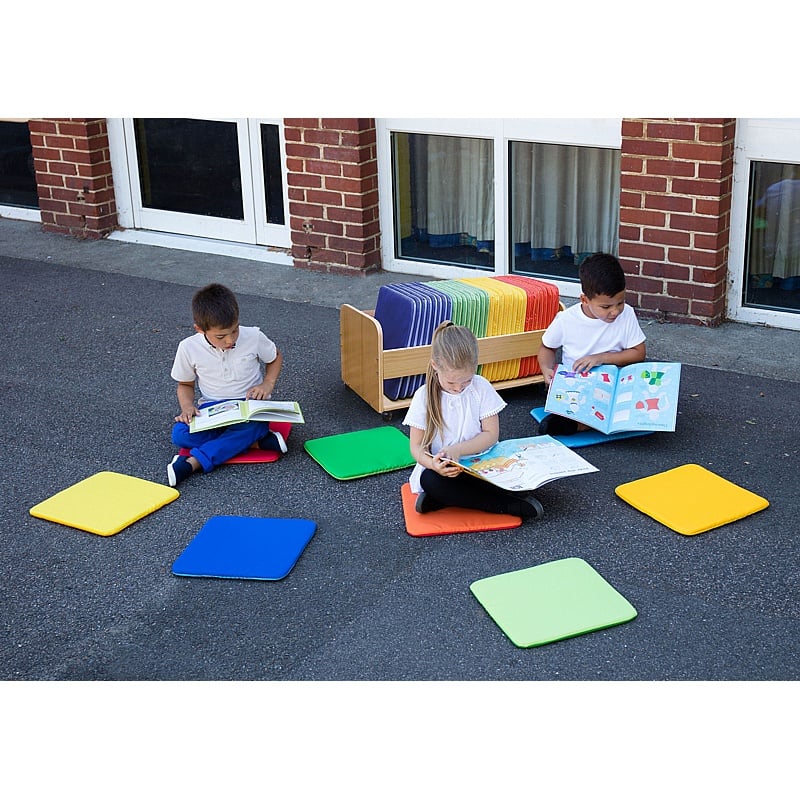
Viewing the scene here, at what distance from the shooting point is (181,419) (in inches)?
171

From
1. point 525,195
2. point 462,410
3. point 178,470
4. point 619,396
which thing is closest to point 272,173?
point 525,195

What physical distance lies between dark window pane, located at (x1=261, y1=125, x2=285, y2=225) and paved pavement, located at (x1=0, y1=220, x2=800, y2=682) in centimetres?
199

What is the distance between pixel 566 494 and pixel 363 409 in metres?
1.26

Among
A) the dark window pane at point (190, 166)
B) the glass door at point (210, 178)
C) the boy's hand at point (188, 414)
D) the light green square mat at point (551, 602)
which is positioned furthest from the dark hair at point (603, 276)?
the dark window pane at point (190, 166)

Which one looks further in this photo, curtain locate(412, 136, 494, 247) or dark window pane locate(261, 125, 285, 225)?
dark window pane locate(261, 125, 285, 225)

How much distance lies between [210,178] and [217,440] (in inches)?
149

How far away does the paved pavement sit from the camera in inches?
118

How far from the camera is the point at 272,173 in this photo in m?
7.14

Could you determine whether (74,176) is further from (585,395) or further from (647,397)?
(647,397)

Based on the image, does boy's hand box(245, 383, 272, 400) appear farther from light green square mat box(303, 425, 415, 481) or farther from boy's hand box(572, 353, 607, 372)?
boy's hand box(572, 353, 607, 372)

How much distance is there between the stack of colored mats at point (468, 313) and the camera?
15.2ft

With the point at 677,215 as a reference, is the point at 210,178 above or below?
above

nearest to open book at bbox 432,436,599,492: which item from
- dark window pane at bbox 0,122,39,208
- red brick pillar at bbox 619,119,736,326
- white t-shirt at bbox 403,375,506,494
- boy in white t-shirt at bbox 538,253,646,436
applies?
white t-shirt at bbox 403,375,506,494

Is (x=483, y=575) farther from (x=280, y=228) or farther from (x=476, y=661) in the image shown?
(x=280, y=228)
